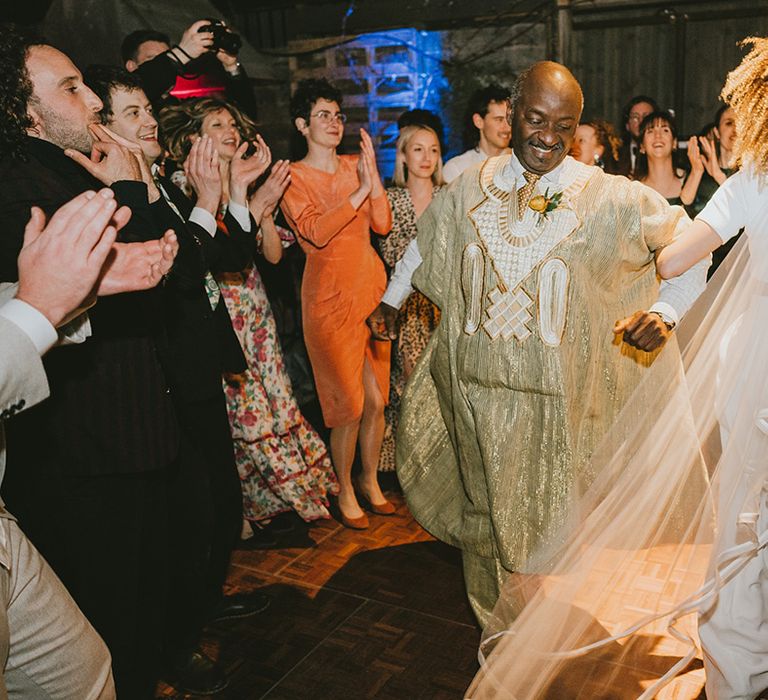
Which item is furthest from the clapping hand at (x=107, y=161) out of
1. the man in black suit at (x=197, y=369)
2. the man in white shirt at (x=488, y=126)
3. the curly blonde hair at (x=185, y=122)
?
the man in white shirt at (x=488, y=126)

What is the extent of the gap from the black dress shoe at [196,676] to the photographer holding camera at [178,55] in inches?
85.0

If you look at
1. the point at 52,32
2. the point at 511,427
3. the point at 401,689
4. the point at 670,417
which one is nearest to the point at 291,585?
the point at 401,689

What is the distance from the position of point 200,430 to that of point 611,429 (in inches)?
51.2

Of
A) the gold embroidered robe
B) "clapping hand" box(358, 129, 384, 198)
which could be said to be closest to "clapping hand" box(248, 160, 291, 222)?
"clapping hand" box(358, 129, 384, 198)

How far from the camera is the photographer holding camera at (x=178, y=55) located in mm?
3414

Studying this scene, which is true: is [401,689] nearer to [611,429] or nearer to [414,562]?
[414,562]

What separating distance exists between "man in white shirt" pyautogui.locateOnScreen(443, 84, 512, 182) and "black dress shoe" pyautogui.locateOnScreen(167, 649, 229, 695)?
108 inches

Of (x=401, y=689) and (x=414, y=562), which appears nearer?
(x=401, y=689)

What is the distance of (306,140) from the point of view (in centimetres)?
374

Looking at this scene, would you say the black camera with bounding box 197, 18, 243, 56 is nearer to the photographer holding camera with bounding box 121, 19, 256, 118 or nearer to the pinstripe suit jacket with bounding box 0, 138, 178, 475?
the photographer holding camera with bounding box 121, 19, 256, 118

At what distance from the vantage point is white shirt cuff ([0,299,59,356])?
1320mm

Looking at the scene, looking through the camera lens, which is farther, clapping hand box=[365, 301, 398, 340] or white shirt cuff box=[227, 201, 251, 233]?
white shirt cuff box=[227, 201, 251, 233]

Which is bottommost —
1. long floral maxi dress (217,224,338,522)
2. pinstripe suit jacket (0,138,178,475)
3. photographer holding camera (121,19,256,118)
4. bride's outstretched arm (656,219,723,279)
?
long floral maxi dress (217,224,338,522)

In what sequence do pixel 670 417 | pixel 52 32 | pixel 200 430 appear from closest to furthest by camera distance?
pixel 670 417, pixel 200 430, pixel 52 32
